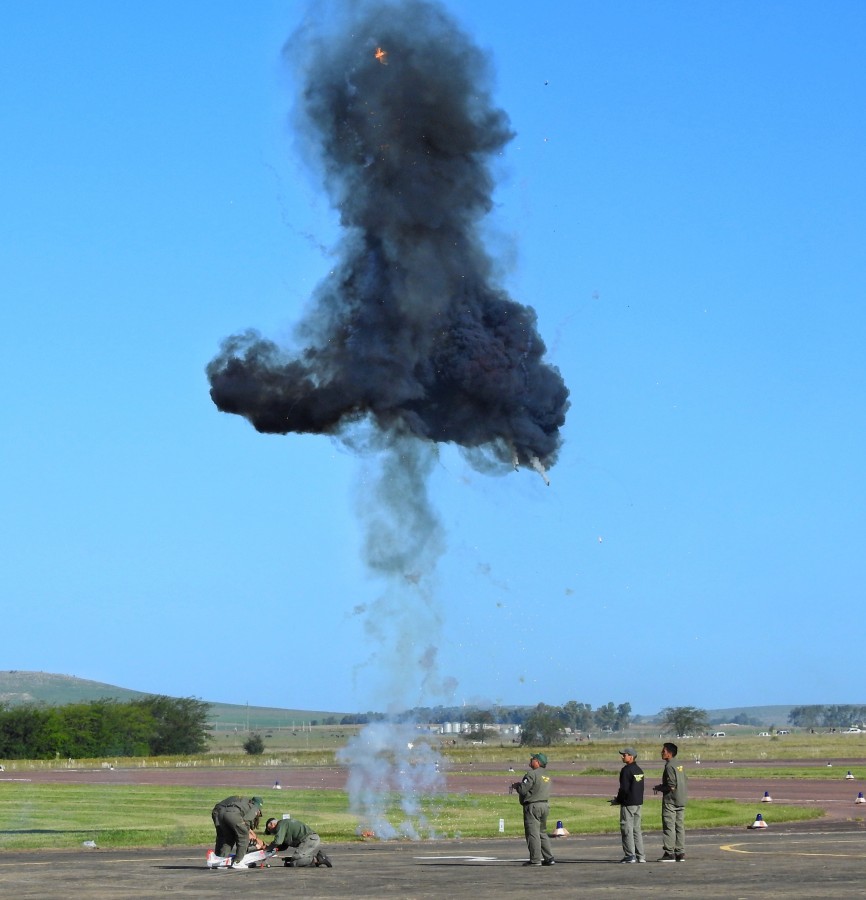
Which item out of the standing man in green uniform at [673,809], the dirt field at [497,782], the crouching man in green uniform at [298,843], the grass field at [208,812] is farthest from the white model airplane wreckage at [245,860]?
the dirt field at [497,782]

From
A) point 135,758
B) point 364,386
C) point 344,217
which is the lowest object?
point 135,758

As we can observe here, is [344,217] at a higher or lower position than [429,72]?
lower

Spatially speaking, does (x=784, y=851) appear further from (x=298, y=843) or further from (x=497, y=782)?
(x=497, y=782)

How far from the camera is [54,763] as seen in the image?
13438cm

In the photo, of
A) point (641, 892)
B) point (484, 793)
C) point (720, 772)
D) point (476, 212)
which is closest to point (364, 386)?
point (476, 212)

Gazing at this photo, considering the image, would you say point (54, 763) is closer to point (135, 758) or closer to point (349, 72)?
point (135, 758)

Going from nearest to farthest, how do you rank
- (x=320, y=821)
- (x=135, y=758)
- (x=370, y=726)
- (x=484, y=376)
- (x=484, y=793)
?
(x=370, y=726), (x=484, y=376), (x=320, y=821), (x=484, y=793), (x=135, y=758)

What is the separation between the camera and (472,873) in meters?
27.8

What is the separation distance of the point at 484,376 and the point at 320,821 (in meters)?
20.7

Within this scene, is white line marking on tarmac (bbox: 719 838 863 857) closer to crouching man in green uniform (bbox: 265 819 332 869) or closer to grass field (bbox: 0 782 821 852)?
grass field (bbox: 0 782 821 852)

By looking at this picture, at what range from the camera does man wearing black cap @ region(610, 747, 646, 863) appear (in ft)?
95.9

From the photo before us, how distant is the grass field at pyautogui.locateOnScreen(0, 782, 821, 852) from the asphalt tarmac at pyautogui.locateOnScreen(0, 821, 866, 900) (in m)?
4.64

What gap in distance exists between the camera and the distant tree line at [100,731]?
147250 mm

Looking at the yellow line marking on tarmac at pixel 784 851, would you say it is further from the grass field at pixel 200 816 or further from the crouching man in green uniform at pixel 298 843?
the crouching man in green uniform at pixel 298 843
